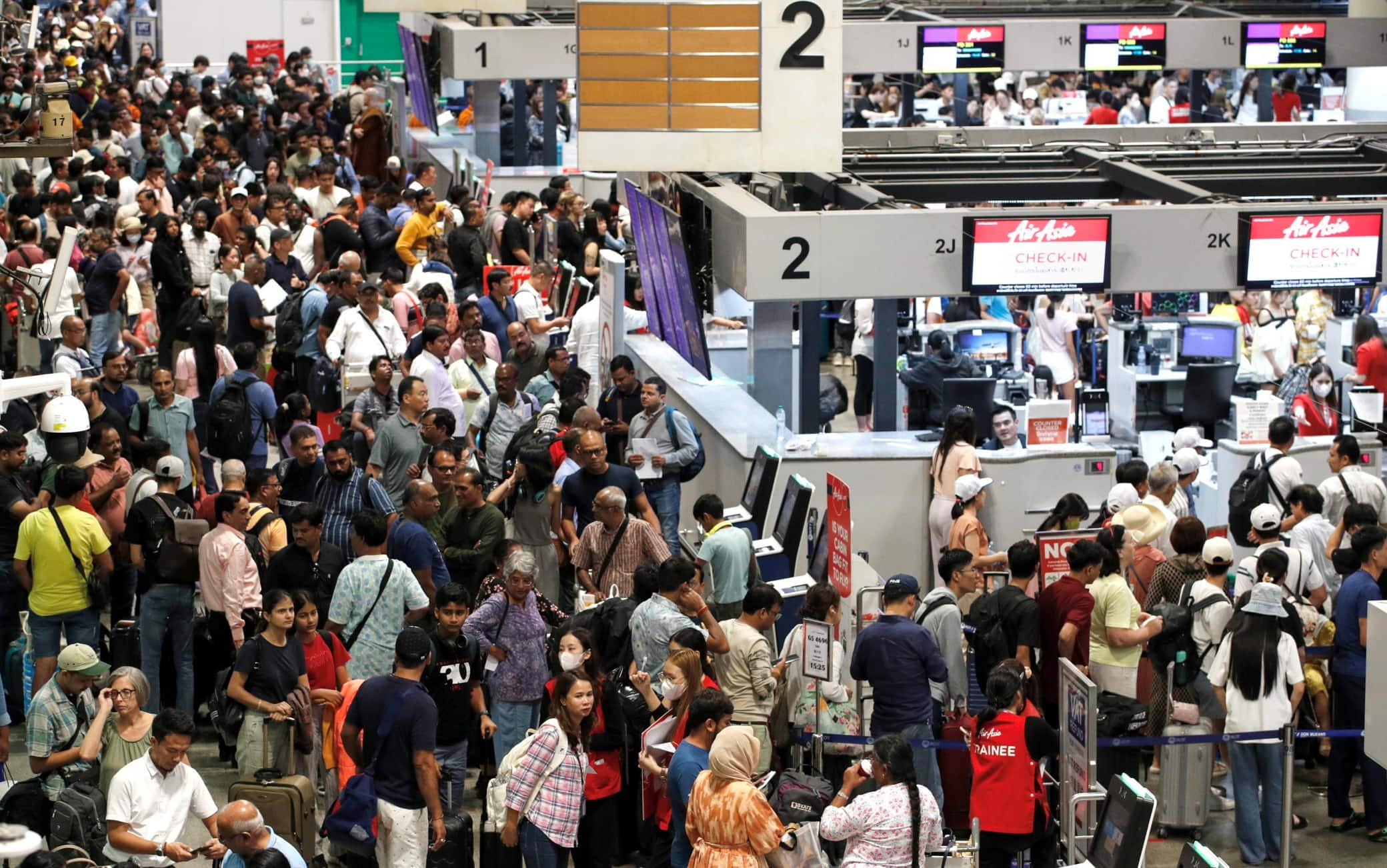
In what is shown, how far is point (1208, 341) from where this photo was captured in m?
14.8

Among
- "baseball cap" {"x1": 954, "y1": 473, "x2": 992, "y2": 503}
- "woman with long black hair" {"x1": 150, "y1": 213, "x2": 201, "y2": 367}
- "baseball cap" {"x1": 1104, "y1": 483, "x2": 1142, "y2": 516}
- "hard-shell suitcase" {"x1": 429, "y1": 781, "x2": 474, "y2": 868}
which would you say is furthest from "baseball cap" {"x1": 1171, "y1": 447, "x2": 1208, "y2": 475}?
"woman with long black hair" {"x1": 150, "y1": 213, "x2": 201, "y2": 367}

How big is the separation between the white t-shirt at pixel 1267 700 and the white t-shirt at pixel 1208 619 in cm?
25

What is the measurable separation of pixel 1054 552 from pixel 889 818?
314 centimetres

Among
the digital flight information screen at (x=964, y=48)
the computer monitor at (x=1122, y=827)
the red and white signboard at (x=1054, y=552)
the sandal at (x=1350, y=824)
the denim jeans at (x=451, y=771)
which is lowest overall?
the sandal at (x=1350, y=824)

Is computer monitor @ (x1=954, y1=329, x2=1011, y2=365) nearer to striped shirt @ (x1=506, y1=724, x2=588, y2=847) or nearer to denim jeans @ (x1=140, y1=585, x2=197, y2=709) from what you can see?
denim jeans @ (x1=140, y1=585, x2=197, y2=709)

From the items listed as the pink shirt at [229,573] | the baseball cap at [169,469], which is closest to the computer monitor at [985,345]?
the baseball cap at [169,469]

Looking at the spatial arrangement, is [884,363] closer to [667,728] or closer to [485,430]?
[485,430]

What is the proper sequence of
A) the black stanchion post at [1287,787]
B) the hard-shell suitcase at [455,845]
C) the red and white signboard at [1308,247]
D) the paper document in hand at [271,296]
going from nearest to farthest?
the hard-shell suitcase at [455,845], the black stanchion post at [1287,787], the red and white signboard at [1308,247], the paper document in hand at [271,296]

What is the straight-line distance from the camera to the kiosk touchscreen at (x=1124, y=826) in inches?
258

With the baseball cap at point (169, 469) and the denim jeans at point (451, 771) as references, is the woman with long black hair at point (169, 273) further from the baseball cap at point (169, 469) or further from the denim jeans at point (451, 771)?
the denim jeans at point (451, 771)

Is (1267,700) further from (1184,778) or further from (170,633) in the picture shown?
(170,633)

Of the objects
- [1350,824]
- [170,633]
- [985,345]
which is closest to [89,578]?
[170,633]

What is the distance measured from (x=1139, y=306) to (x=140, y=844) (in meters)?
11.6

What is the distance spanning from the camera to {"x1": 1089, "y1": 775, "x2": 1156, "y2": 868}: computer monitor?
6.57 metres
